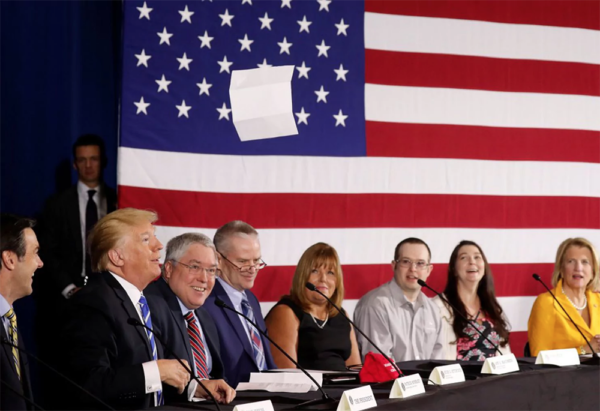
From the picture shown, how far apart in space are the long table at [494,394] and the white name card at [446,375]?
1.7 inches

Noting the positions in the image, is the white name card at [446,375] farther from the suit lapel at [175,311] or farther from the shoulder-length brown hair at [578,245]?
the shoulder-length brown hair at [578,245]

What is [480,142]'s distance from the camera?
221 inches

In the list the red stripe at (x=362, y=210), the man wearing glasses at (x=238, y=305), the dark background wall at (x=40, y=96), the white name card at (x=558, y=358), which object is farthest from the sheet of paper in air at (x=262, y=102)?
the white name card at (x=558, y=358)

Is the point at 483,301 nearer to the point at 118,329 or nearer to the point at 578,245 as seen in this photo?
the point at 578,245

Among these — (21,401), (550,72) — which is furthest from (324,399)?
(550,72)

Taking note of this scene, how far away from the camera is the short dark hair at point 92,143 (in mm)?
4383

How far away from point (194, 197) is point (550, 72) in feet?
8.95

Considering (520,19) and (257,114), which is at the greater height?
(520,19)

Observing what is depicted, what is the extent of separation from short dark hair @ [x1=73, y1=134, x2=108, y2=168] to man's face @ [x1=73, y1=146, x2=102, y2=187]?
0.05ft

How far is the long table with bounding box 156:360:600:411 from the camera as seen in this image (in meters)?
2.34

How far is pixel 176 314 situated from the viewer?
3082 millimetres

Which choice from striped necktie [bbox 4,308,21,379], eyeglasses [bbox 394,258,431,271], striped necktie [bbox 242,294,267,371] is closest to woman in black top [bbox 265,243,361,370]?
striped necktie [bbox 242,294,267,371]

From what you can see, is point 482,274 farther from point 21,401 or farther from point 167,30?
point 21,401

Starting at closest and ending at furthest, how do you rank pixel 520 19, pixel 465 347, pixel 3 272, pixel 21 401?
pixel 21 401 < pixel 3 272 < pixel 465 347 < pixel 520 19
